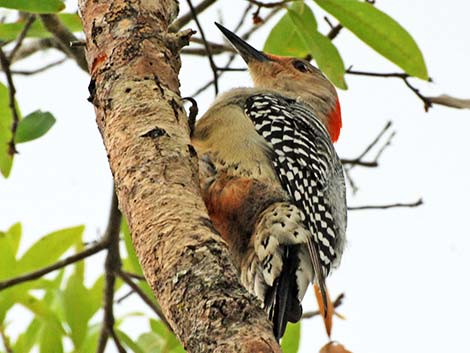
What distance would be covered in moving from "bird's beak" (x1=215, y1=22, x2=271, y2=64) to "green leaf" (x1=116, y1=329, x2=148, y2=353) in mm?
1786

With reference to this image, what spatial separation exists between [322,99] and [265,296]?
2.27m

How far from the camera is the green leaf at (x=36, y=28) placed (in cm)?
416

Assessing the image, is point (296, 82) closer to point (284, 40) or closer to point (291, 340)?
point (284, 40)

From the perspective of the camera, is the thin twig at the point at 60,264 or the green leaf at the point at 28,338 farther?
the green leaf at the point at 28,338

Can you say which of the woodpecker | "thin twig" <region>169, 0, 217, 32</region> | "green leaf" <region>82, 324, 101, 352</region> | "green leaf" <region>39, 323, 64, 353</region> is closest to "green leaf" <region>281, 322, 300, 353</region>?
the woodpecker

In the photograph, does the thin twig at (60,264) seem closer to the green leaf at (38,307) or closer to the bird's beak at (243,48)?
the green leaf at (38,307)

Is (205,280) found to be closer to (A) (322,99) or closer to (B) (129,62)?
(B) (129,62)

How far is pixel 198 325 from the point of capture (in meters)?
1.67

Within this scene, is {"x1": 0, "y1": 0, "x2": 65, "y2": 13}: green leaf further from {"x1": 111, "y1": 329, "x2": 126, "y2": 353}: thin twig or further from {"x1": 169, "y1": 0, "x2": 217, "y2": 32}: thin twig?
{"x1": 111, "y1": 329, "x2": 126, "y2": 353}: thin twig

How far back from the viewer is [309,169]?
164 inches

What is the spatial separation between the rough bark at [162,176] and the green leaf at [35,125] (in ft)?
3.29

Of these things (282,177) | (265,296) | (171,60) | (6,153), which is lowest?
(265,296)

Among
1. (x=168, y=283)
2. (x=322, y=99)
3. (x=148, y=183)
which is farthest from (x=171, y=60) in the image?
(x=322, y=99)

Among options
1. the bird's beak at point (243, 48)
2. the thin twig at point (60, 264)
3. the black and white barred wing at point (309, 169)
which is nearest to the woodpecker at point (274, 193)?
the black and white barred wing at point (309, 169)
